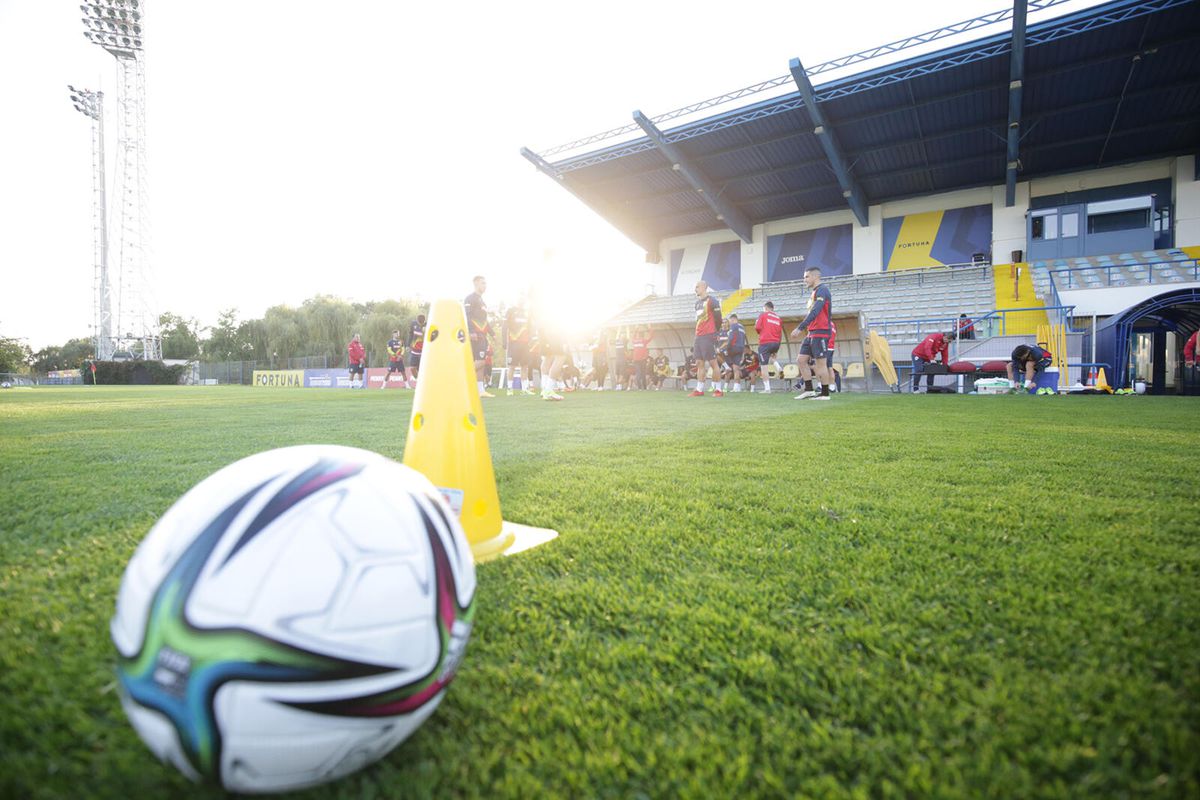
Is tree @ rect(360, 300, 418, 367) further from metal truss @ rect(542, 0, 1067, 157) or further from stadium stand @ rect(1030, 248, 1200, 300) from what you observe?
stadium stand @ rect(1030, 248, 1200, 300)

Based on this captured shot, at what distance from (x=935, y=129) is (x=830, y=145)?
406 centimetres

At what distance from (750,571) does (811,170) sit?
27097 millimetres

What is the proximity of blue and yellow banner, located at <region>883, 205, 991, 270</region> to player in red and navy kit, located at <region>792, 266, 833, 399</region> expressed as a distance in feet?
64.0

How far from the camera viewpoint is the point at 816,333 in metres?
9.99

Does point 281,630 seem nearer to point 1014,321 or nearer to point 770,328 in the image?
point 770,328

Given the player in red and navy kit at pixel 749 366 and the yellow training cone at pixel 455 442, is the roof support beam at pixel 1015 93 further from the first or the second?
the yellow training cone at pixel 455 442

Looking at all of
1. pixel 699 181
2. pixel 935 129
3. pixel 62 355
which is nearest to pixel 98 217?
pixel 699 181

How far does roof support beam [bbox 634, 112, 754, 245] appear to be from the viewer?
2217 centimetres

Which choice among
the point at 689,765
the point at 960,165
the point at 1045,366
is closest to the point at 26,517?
the point at 689,765

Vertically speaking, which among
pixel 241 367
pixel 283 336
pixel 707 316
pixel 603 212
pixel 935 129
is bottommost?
pixel 707 316

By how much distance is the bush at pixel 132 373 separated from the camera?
1276 inches

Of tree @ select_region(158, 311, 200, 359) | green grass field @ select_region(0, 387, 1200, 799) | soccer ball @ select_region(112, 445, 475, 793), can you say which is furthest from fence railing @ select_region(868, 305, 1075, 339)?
tree @ select_region(158, 311, 200, 359)

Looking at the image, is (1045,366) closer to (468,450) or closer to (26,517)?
(468,450)

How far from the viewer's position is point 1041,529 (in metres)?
2.15
